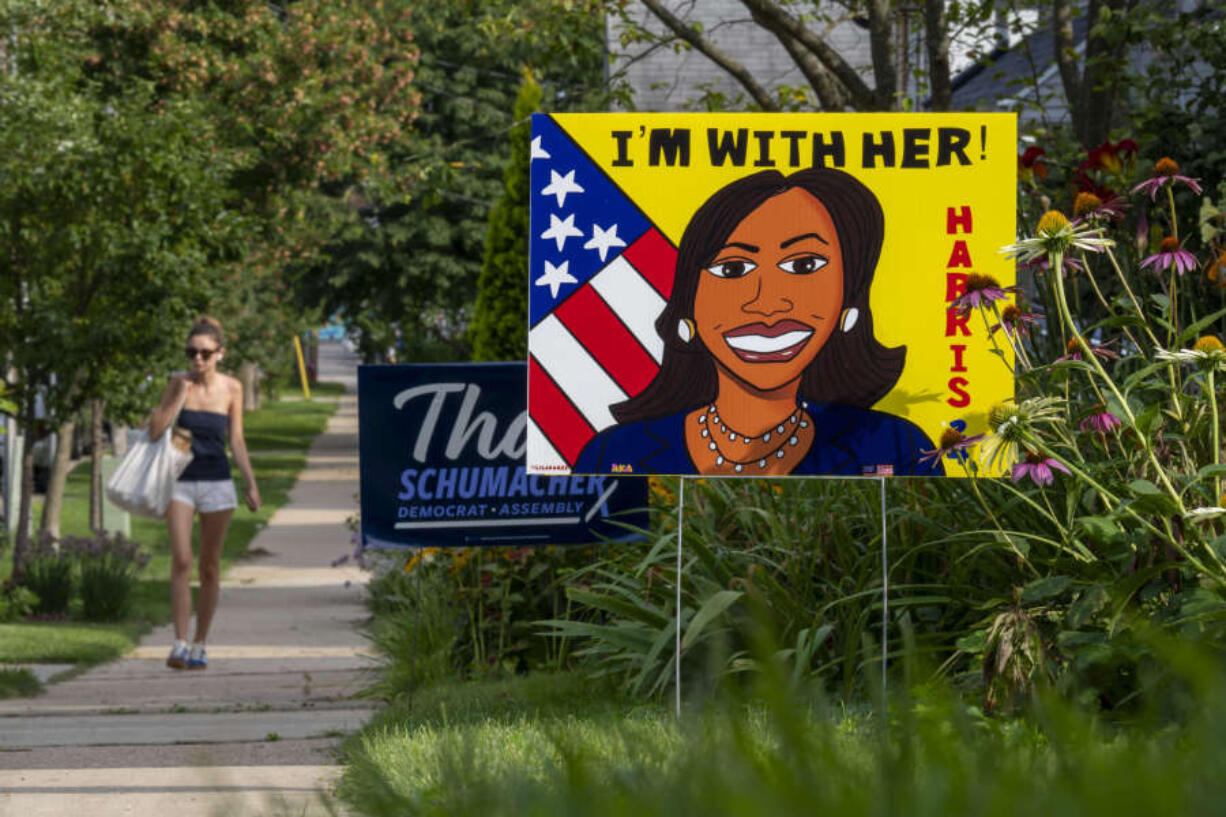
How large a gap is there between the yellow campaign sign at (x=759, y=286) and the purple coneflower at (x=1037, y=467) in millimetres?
766

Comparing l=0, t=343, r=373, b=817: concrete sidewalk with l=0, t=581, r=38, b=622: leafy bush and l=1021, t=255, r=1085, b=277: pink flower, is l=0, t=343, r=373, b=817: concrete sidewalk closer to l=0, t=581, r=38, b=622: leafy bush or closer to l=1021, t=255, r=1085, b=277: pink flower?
l=0, t=581, r=38, b=622: leafy bush

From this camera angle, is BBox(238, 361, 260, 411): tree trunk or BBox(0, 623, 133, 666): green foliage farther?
BBox(238, 361, 260, 411): tree trunk

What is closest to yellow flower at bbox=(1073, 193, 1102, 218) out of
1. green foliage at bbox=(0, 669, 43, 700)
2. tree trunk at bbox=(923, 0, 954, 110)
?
tree trunk at bbox=(923, 0, 954, 110)

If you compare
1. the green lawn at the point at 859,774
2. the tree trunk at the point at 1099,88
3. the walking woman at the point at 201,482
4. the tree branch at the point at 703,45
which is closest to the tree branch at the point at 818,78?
the tree branch at the point at 703,45

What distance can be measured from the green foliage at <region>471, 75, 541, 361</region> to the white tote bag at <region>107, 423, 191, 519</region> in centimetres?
224

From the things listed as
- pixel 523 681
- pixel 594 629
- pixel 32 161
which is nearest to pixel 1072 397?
pixel 594 629

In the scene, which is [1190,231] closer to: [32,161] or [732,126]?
[732,126]

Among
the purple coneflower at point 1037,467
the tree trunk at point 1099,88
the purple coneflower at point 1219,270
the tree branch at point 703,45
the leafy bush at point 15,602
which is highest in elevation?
the tree branch at point 703,45

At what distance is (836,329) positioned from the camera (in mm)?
5844

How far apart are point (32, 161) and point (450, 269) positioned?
20.3 meters

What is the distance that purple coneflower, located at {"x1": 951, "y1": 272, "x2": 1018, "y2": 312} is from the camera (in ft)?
17.4

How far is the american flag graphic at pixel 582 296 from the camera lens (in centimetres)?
583

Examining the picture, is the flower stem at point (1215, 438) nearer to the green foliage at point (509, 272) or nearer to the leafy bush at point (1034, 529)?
the leafy bush at point (1034, 529)

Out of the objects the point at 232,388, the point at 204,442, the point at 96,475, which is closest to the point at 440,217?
the point at 96,475
